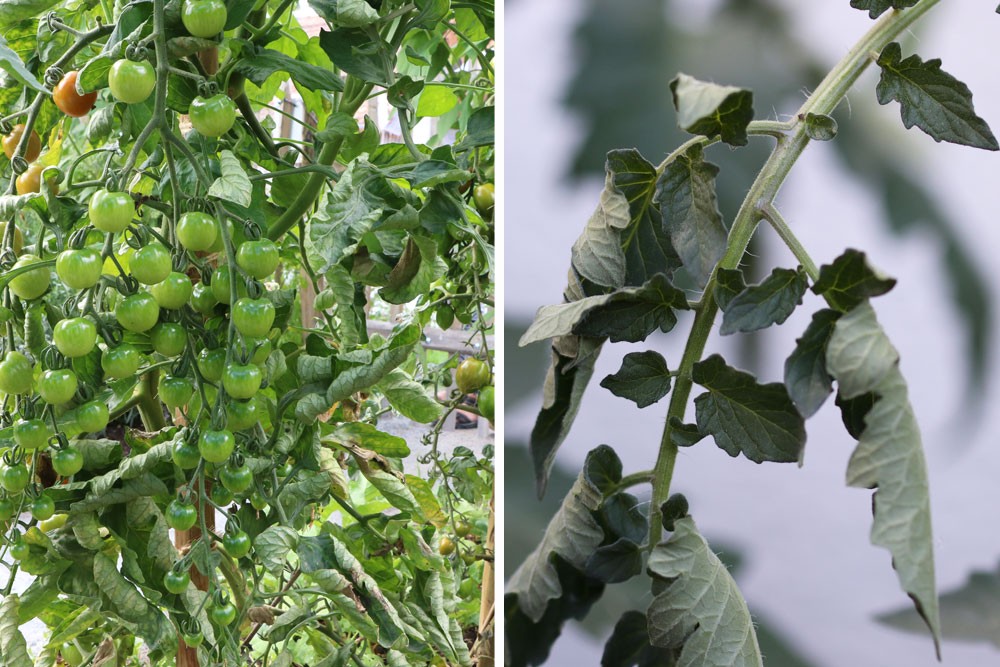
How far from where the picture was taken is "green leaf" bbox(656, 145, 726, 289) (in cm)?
30

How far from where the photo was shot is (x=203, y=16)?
35 cm

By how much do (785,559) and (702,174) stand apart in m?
0.47

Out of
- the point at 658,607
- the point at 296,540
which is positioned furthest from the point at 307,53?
the point at 658,607

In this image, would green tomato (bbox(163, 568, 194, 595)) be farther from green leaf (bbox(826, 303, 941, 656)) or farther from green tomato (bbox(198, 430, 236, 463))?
green leaf (bbox(826, 303, 941, 656))

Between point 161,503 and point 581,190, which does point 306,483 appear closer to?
point 161,503

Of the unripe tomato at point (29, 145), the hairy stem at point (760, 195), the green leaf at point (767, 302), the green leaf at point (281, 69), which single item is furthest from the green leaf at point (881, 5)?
the unripe tomato at point (29, 145)

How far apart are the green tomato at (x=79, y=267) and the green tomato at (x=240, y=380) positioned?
0.07 m

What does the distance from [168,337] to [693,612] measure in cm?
28

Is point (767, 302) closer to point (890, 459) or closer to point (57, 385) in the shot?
point (890, 459)

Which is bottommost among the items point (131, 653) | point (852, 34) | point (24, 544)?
point (131, 653)

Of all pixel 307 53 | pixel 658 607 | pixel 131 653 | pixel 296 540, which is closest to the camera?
pixel 658 607

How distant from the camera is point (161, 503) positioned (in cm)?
51

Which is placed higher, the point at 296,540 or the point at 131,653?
the point at 296,540

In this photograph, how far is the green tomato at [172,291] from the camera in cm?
39
